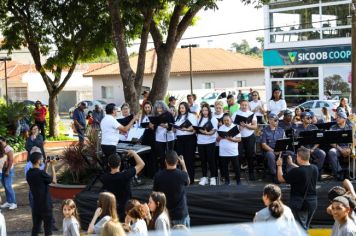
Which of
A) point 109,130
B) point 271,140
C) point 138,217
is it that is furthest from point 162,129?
point 138,217

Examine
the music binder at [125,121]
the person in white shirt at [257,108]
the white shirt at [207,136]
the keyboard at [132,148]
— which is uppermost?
the person in white shirt at [257,108]

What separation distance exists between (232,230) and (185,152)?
7229mm

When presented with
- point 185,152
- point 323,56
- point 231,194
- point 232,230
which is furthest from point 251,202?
point 323,56

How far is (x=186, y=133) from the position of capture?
1136 centimetres

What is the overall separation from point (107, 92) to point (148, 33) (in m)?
37.0

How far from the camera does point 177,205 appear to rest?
7.82m

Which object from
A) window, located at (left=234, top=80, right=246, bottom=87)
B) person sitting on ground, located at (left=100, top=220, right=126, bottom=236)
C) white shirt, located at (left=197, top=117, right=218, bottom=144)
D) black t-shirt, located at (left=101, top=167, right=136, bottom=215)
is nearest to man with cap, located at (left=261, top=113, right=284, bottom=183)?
white shirt, located at (left=197, top=117, right=218, bottom=144)

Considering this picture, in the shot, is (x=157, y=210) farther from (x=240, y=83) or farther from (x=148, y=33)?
(x=240, y=83)

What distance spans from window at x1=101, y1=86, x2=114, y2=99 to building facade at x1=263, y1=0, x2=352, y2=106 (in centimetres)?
2236

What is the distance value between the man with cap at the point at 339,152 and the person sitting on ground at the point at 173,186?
15.3 feet

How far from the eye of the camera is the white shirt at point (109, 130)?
34.8 feet

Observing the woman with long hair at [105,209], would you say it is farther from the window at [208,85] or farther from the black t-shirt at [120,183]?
the window at [208,85]

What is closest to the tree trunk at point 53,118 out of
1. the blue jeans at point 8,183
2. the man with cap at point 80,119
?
the man with cap at point 80,119

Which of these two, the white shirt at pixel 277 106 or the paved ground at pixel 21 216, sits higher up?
the white shirt at pixel 277 106
